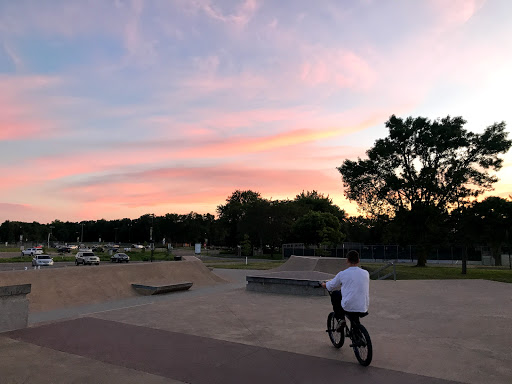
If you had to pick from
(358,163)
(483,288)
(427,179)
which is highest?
(358,163)

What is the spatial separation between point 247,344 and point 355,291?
2.74m

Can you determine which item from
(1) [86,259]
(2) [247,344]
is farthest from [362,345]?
(1) [86,259]

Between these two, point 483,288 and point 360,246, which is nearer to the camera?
point 483,288

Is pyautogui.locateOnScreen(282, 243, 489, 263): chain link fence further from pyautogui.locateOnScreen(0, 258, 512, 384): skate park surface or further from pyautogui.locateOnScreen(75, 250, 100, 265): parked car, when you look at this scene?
pyautogui.locateOnScreen(0, 258, 512, 384): skate park surface

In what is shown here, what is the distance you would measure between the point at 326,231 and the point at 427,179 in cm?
2761

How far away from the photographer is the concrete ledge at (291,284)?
558 inches

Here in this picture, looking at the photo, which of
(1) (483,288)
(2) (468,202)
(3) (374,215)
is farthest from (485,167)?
(1) (483,288)

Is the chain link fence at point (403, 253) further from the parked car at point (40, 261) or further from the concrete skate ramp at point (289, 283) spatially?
the concrete skate ramp at point (289, 283)

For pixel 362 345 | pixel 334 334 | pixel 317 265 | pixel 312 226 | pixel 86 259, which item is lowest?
pixel 86 259

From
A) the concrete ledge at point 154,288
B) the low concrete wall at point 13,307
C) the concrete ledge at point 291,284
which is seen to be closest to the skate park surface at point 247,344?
the low concrete wall at point 13,307

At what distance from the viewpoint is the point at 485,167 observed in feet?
118

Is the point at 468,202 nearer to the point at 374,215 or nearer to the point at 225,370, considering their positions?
the point at 374,215

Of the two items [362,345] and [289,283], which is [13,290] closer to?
[362,345]

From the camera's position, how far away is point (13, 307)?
26.6ft
